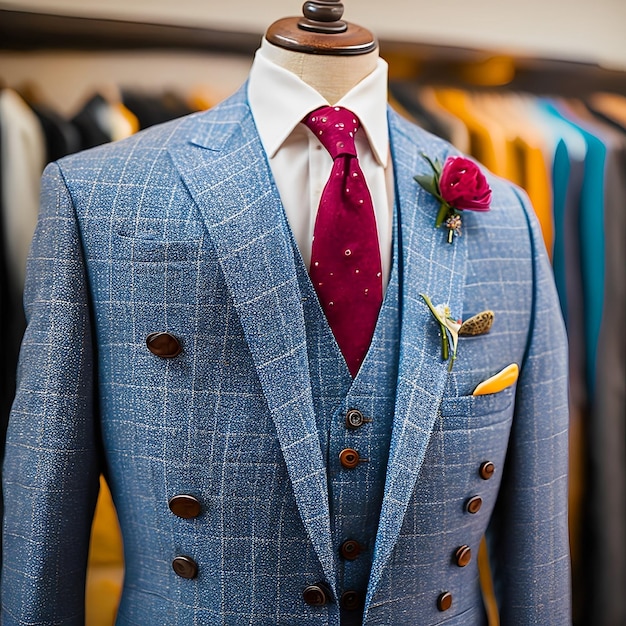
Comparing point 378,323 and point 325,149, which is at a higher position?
point 325,149

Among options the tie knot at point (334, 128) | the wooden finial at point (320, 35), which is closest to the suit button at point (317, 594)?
the tie knot at point (334, 128)

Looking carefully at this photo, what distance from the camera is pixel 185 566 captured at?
875mm

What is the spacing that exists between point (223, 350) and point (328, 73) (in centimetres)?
35

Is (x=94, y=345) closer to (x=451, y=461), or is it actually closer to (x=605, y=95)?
(x=451, y=461)

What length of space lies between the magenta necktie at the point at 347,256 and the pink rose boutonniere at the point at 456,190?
0.10 m

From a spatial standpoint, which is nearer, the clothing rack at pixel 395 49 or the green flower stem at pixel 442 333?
the green flower stem at pixel 442 333

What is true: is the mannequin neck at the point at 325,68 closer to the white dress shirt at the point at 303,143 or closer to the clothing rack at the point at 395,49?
the white dress shirt at the point at 303,143

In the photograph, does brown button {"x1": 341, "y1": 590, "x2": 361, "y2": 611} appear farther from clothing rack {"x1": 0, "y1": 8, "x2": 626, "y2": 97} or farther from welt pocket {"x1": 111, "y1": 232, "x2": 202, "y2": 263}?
clothing rack {"x1": 0, "y1": 8, "x2": 626, "y2": 97}

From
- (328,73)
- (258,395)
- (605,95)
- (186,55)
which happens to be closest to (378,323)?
(258,395)

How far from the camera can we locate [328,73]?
939mm

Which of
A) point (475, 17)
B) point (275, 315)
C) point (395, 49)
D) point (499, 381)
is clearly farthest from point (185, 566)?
point (475, 17)

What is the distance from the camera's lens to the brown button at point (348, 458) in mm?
866

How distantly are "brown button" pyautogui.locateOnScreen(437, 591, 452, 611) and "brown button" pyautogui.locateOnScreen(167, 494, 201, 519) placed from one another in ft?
1.00

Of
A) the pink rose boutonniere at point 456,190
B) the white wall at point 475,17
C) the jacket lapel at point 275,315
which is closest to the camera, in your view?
the jacket lapel at point 275,315
